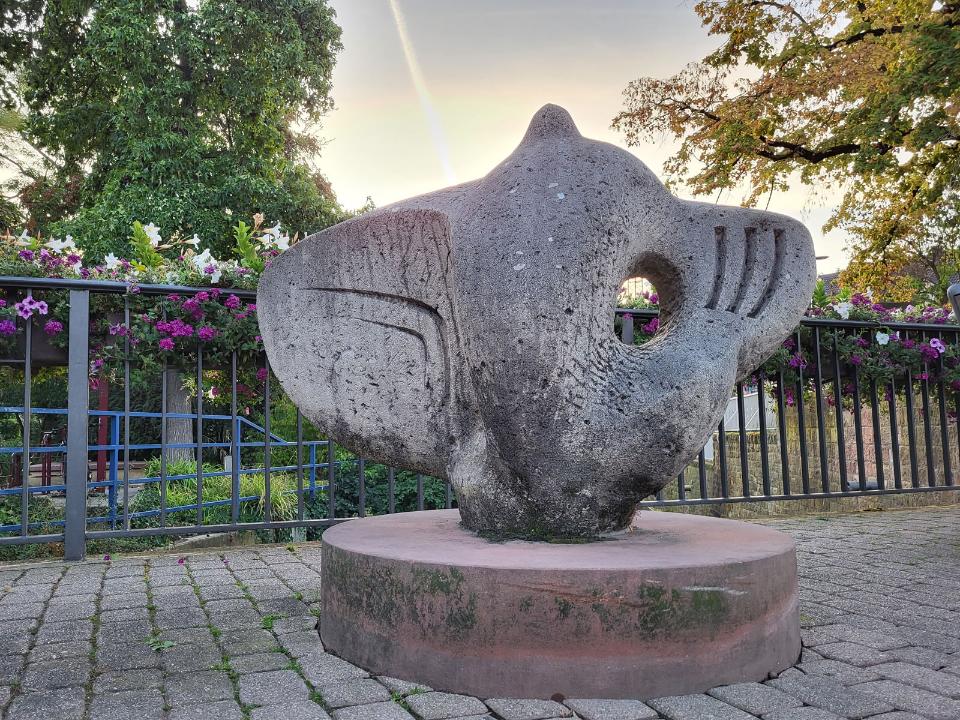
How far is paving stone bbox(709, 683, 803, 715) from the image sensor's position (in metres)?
2.28

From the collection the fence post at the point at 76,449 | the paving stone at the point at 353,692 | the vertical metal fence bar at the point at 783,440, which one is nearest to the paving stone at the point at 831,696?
the paving stone at the point at 353,692

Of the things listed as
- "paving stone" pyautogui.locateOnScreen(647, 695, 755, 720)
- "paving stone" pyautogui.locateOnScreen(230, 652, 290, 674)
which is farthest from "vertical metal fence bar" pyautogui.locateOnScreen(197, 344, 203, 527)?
"paving stone" pyautogui.locateOnScreen(647, 695, 755, 720)

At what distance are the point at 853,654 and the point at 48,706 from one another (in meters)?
2.77

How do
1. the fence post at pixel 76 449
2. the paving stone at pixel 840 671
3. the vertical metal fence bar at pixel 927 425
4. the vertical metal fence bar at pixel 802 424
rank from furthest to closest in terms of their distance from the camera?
the vertical metal fence bar at pixel 927 425 → the vertical metal fence bar at pixel 802 424 → the fence post at pixel 76 449 → the paving stone at pixel 840 671

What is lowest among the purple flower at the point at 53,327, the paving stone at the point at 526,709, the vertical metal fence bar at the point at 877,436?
the paving stone at the point at 526,709

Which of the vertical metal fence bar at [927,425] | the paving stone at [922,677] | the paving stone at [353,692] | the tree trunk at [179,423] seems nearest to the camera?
the paving stone at [353,692]

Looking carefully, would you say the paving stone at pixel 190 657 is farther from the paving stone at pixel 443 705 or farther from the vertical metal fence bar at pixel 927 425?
the vertical metal fence bar at pixel 927 425

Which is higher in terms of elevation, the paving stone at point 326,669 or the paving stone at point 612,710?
the paving stone at point 326,669

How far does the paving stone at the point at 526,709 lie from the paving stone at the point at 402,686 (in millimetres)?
241

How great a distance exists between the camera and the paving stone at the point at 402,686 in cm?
243

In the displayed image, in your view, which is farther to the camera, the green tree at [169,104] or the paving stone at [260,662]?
the green tree at [169,104]

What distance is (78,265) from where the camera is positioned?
5.39 meters

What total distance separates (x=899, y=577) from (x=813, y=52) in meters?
10.9

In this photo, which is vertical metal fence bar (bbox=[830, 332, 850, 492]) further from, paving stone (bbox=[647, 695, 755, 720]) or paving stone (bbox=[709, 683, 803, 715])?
paving stone (bbox=[647, 695, 755, 720])
